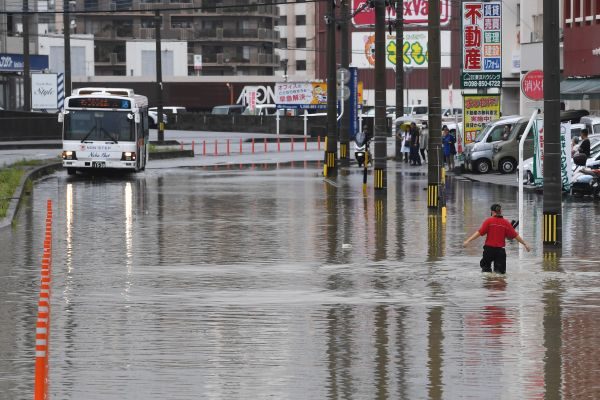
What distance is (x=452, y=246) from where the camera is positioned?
25.5m

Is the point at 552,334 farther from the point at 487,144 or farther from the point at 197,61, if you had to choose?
the point at 197,61

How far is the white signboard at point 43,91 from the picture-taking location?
91.1 meters

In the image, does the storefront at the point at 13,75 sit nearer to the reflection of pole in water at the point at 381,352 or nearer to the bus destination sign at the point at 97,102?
the bus destination sign at the point at 97,102

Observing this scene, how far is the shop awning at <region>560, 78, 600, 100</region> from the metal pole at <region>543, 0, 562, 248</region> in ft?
91.2

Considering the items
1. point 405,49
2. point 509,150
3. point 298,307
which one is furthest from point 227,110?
point 298,307

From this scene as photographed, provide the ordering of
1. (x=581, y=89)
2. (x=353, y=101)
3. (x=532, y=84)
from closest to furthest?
(x=532, y=84) < (x=581, y=89) < (x=353, y=101)

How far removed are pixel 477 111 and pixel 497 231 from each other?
32141 mm

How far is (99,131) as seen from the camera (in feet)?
157

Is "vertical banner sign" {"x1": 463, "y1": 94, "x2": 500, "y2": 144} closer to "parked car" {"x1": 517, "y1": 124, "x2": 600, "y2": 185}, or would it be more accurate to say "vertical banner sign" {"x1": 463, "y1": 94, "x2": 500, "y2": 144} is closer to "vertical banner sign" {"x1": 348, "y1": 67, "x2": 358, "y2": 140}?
"parked car" {"x1": 517, "y1": 124, "x2": 600, "y2": 185}

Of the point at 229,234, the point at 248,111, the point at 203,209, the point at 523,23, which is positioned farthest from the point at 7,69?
the point at 229,234

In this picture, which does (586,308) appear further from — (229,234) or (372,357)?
(229,234)

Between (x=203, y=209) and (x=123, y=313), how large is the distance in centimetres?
1719

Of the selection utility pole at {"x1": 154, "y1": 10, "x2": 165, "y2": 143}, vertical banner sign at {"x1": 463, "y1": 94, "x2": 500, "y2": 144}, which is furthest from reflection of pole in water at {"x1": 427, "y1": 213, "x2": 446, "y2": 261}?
utility pole at {"x1": 154, "y1": 10, "x2": 165, "y2": 143}

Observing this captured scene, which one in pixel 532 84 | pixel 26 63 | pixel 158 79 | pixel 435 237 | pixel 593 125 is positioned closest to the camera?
pixel 435 237
